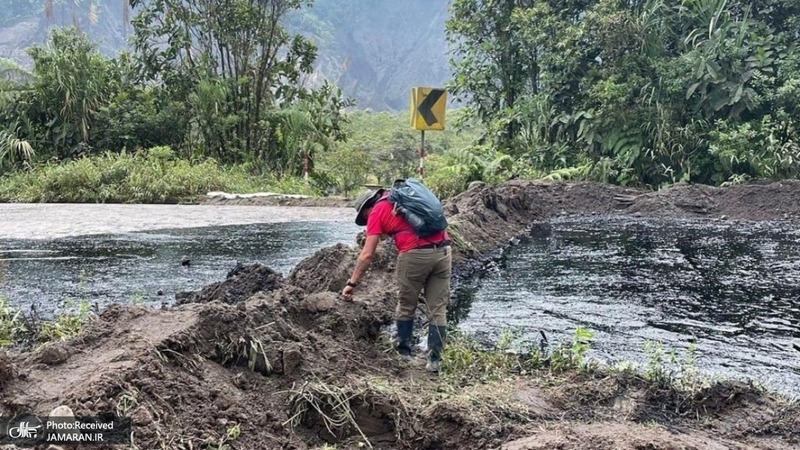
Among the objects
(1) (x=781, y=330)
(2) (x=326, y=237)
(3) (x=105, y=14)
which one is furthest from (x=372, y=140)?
(3) (x=105, y=14)

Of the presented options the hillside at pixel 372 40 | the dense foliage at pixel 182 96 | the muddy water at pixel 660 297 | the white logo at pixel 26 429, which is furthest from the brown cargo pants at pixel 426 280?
the hillside at pixel 372 40

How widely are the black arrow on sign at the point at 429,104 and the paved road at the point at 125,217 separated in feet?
10.9

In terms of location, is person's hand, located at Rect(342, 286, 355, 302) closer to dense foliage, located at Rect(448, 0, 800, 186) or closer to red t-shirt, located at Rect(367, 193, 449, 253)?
red t-shirt, located at Rect(367, 193, 449, 253)

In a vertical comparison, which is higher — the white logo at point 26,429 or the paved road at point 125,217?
the white logo at point 26,429

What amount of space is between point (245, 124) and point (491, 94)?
849 centimetres

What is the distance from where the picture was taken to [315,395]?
158 inches

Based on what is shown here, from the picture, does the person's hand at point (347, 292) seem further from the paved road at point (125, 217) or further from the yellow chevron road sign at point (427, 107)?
the paved road at point (125, 217)

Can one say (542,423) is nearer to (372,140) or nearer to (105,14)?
(372,140)

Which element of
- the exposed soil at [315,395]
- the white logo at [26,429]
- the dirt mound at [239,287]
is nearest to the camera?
the white logo at [26,429]

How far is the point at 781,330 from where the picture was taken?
6234mm

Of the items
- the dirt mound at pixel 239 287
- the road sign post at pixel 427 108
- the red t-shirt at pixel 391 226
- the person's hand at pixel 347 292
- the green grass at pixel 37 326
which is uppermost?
the road sign post at pixel 427 108

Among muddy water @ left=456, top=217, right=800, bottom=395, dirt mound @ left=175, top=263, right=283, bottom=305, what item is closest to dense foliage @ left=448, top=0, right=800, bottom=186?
muddy water @ left=456, top=217, right=800, bottom=395

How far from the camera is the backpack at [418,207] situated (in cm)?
502

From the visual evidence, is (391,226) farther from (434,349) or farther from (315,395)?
(315,395)
